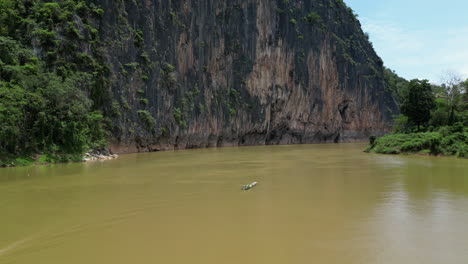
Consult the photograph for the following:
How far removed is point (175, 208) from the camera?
351 inches

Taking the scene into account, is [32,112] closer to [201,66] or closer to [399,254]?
[399,254]

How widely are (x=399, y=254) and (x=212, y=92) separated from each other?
4126 cm

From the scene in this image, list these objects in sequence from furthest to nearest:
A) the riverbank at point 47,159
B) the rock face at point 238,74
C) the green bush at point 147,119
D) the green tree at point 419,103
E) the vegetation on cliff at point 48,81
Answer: the green tree at point 419,103
the green bush at point 147,119
the rock face at point 238,74
the vegetation on cliff at point 48,81
the riverbank at point 47,159

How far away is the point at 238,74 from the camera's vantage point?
5041 centimetres

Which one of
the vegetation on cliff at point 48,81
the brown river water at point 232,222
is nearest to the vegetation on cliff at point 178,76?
the vegetation on cliff at point 48,81

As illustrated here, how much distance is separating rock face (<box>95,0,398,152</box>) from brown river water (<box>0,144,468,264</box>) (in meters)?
21.0

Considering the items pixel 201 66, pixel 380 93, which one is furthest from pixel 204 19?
pixel 380 93

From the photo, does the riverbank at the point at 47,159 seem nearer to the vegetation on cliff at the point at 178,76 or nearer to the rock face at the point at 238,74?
the vegetation on cliff at the point at 178,76

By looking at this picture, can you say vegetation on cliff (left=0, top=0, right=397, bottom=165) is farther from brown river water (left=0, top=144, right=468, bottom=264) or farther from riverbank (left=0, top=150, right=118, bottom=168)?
brown river water (left=0, top=144, right=468, bottom=264)

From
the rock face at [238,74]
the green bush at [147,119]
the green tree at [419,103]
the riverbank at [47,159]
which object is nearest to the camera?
the riverbank at [47,159]

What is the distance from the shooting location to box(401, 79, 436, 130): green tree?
112 feet

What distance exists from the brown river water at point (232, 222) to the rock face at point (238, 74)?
20991mm

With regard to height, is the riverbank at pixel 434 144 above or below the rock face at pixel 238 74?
below

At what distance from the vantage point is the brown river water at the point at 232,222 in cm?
558
